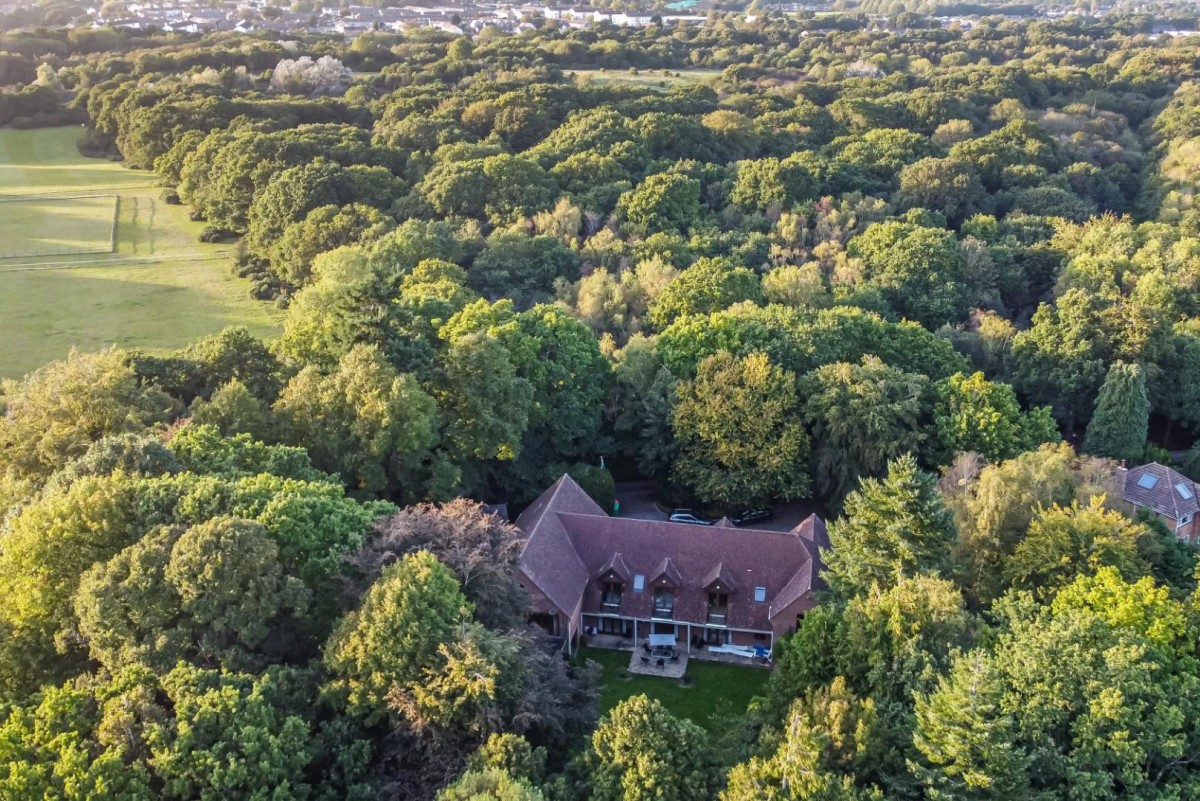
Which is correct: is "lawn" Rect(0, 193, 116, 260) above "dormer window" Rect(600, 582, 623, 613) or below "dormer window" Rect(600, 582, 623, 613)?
above

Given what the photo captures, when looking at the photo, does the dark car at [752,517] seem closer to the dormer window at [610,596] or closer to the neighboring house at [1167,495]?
the dormer window at [610,596]

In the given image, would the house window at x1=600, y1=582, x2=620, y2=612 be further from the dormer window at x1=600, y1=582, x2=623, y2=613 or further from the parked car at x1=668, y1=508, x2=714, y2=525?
the parked car at x1=668, y1=508, x2=714, y2=525

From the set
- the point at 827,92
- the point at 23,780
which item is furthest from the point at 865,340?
the point at 827,92

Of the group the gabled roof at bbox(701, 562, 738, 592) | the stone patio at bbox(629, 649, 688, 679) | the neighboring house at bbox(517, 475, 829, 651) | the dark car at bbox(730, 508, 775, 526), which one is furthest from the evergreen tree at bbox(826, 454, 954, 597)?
the dark car at bbox(730, 508, 775, 526)

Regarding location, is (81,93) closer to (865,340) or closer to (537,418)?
(537,418)

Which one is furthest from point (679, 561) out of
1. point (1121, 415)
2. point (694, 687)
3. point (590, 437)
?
point (1121, 415)

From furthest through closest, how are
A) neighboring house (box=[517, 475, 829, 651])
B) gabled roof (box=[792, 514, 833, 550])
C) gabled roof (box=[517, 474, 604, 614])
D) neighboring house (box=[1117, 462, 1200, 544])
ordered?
1. neighboring house (box=[1117, 462, 1200, 544])
2. gabled roof (box=[792, 514, 833, 550])
3. neighboring house (box=[517, 475, 829, 651])
4. gabled roof (box=[517, 474, 604, 614])
